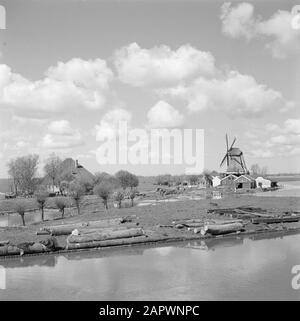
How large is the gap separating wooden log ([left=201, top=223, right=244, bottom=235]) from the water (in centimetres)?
189

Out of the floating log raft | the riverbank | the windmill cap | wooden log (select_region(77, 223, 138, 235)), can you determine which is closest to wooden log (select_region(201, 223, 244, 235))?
the riverbank

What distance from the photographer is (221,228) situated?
2505cm

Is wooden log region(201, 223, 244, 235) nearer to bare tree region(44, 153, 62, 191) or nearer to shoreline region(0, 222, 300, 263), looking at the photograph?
shoreline region(0, 222, 300, 263)

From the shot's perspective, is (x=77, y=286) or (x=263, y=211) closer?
(x=77, y=286)

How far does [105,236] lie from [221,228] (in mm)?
7625

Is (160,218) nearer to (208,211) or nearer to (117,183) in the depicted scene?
(208,211)

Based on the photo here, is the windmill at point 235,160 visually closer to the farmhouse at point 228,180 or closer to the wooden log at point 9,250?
the farmhouse at point 228,180

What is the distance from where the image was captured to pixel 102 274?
16531 millimetres

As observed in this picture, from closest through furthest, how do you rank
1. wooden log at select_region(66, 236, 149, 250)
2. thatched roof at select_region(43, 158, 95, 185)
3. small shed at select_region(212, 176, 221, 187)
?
1. wooden log at select_region(66, 236, 149, 250)
2. thatched roof at select_region(43, 158, 95, 185)
3. small shed at select_region(212, 176, 221, 187)

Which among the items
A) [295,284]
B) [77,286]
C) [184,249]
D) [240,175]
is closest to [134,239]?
[184,249]

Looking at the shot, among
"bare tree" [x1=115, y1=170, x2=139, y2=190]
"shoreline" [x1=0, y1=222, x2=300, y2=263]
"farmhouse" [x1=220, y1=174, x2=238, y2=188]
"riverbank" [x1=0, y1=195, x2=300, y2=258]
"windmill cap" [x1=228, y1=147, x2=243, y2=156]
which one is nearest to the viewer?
"shoreline" [x1=0, y1=222, x2=300, y2=263]

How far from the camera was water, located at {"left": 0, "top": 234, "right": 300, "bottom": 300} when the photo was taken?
1373 cm
